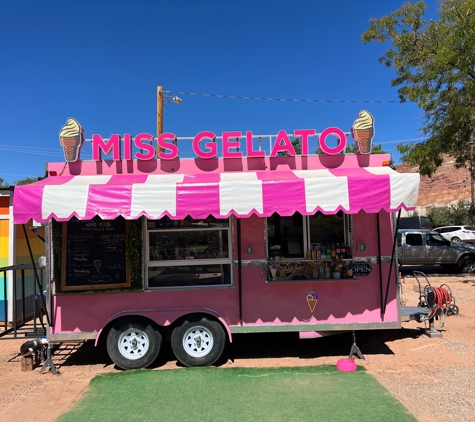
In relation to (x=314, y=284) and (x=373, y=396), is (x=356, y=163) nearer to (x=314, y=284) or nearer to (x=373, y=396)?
(x=314, y=284)

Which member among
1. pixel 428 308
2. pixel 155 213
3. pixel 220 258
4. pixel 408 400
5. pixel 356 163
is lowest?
pixel 408 400

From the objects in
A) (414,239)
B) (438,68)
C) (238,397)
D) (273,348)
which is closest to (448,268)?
(414,239)

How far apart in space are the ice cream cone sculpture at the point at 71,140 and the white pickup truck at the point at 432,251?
39.3 ft

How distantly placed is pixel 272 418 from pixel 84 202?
11.0 ft

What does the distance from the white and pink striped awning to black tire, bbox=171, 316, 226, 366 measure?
1.69 m

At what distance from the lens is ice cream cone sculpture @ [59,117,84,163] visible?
229 inches

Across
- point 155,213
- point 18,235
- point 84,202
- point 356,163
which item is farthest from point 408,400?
point 18,235

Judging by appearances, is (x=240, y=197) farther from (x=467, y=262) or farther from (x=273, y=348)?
(x=467, y=262)

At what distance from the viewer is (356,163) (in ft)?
19.5

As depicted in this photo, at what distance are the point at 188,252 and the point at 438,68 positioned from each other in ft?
31.7

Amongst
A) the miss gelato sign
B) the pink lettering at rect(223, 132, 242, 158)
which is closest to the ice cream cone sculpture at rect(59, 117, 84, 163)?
the miss gelato sign

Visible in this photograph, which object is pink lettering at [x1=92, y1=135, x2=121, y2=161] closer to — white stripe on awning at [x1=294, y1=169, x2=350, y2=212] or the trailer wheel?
the trailer wheel

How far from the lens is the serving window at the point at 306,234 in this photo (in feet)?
19.0

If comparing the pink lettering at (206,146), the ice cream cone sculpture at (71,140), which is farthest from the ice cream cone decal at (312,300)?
the ice cream cone sculpture at (71,140)
